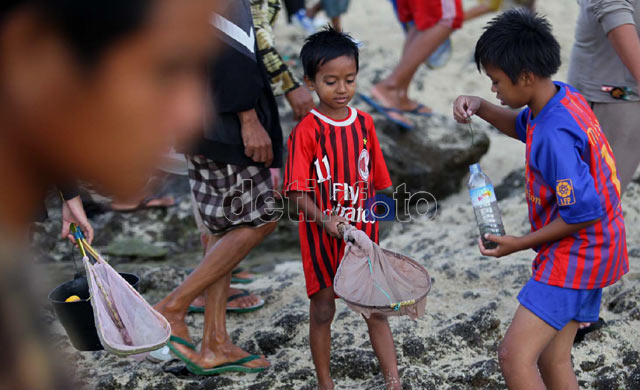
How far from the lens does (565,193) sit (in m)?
2.20

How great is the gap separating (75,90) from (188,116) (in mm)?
153

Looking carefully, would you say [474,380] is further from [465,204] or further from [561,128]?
[465,204]

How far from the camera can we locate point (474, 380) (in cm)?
293

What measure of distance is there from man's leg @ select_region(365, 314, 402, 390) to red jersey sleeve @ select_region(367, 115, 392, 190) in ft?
1.81

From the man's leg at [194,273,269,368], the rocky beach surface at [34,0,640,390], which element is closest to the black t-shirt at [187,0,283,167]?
the man's leg at [194,273,269,368]

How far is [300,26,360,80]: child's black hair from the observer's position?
2846 mm

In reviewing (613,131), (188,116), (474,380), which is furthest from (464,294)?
(188,116)

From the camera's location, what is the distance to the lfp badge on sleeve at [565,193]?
218cm

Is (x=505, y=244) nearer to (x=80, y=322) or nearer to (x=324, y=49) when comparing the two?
(x=324, y=49)

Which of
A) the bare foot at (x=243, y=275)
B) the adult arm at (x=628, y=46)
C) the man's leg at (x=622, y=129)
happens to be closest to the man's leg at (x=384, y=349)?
the man's leg at (x=622, y=129)

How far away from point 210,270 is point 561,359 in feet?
4.86

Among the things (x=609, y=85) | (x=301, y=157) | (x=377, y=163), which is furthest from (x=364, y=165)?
(x=609, y=85)

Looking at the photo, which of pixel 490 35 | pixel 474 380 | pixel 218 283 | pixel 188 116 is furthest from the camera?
pixel 218 283

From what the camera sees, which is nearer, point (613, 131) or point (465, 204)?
point (613, 131)
